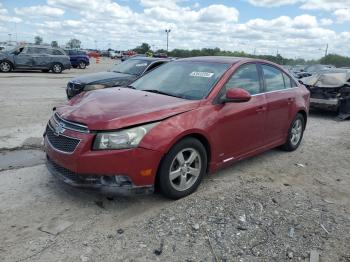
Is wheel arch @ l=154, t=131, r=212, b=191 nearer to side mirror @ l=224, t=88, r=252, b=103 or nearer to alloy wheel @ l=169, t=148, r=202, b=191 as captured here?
alloy wheel @ l=169, t=148, r=202, b=191

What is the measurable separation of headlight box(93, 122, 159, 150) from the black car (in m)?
6.27

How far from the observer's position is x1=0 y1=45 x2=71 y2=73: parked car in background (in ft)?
76.2

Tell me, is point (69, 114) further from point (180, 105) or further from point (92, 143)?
point (180, 105)

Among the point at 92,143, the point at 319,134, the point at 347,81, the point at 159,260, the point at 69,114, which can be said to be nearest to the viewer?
the point at 159,260

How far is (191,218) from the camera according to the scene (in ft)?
A: 13.4

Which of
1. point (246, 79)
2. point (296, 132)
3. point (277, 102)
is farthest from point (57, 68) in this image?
point (246, 79)

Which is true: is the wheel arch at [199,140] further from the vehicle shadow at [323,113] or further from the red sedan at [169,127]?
the vehicle shadow at [323,113]

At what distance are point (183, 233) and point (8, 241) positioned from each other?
5.33ft

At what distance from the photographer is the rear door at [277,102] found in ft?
19.4

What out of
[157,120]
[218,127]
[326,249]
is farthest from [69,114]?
[326,249]

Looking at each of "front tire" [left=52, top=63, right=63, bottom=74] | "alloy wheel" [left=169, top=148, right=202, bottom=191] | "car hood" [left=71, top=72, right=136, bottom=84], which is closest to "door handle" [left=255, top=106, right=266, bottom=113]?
"alloy wheel" [left=169, top=148, right=202, bottom=191]

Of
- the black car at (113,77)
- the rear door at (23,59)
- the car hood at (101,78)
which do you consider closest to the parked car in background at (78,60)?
the rear door at (23,59)

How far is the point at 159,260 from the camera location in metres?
3.33

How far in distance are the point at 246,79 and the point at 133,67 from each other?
671 centimetres
